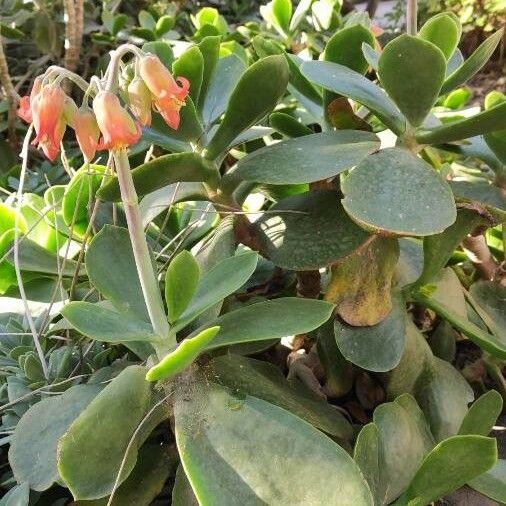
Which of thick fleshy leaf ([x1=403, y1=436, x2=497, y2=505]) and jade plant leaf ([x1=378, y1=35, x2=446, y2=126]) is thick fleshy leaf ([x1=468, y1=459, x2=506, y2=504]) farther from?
jade plant leaf ([x1=378, y1=35, x2=446, y2=126])

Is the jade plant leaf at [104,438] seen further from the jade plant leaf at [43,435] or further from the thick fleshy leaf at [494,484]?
the thick fleshy leaf at [494,484]

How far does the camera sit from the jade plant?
50 centimetres

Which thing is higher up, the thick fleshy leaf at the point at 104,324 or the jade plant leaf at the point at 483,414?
the thick fleshy leaf at the point at 104,324

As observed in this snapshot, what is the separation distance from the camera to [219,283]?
22.3 inches

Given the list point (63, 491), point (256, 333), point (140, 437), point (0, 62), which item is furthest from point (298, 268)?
point (0, 62)

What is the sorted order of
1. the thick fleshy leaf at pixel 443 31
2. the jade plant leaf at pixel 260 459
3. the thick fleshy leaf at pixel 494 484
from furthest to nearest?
the thick fleshy leaf at pixel 443 31 < the thick fleshy leaf at pixel 494 484 < the jade plant leaf at pixel 260 459

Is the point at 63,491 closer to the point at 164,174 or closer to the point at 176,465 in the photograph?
the point at 176,465

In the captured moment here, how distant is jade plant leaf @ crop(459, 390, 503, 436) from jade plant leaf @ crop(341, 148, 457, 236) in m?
0.18

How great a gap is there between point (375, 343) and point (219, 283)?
16 cm

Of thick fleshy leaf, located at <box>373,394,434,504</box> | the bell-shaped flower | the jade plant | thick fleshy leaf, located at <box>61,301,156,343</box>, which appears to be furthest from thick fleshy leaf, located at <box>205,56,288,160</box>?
thick fleshy leaf, located at <box>373,394,434,504</box>

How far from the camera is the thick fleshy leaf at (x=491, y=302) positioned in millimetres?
726

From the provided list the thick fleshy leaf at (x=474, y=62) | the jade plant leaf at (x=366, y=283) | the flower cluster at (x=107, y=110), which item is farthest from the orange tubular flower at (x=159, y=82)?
the thick fleshy leaf at (x=474, y=62)

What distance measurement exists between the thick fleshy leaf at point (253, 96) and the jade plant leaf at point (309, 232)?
0.10 meters

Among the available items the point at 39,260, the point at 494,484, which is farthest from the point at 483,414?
the point at 39,260
